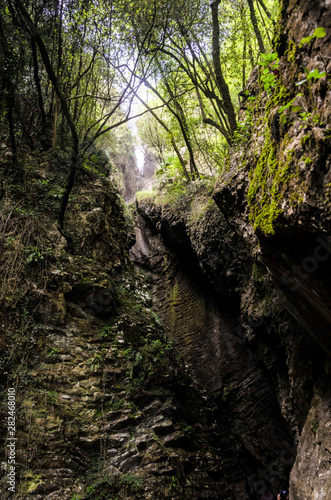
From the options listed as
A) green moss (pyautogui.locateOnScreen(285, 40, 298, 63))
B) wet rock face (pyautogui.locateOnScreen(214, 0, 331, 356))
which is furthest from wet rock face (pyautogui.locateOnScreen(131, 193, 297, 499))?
green moss (pyautogui.locateOnScreen(285, 40, 298, 63))

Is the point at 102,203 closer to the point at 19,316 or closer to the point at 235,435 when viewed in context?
the point at 19,316

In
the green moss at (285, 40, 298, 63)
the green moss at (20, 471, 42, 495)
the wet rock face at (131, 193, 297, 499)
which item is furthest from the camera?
the wet rock face at (131, 193, 297, 499)

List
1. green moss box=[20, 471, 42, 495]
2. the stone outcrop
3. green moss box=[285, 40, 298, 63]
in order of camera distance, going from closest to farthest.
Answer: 1. the stone outcrop
2. green moss box=[285, 40, 298, 63]
3. green moss box=[20, 471, 42, 495]

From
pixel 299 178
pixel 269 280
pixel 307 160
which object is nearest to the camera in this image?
pixel 307 160

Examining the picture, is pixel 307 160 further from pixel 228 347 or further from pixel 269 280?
pixel 228 347

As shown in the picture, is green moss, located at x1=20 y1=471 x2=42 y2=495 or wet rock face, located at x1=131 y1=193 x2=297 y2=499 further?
wet rock face, located at x1=131 y1=193 x2=297 y2=499

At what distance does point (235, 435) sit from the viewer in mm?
7680

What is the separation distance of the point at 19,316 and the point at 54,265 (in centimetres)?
148

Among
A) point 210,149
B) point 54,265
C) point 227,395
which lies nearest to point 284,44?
point 54,265

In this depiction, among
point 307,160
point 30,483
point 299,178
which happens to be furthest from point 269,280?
point 30,483

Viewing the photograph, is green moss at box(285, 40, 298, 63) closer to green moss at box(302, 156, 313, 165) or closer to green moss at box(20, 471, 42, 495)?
green moss at box(302, 156, 313, 165)

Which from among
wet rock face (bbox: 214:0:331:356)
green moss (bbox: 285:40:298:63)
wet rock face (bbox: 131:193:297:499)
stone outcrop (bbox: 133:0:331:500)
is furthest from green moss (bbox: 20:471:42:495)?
green moss (bbox: 285:40:298:63)

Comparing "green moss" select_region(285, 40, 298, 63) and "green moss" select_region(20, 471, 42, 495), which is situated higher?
"green moss" select_region(285, 40, 298, 63)

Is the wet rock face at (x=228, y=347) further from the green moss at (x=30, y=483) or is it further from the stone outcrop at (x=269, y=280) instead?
the green moss at (x=30, y=483)
